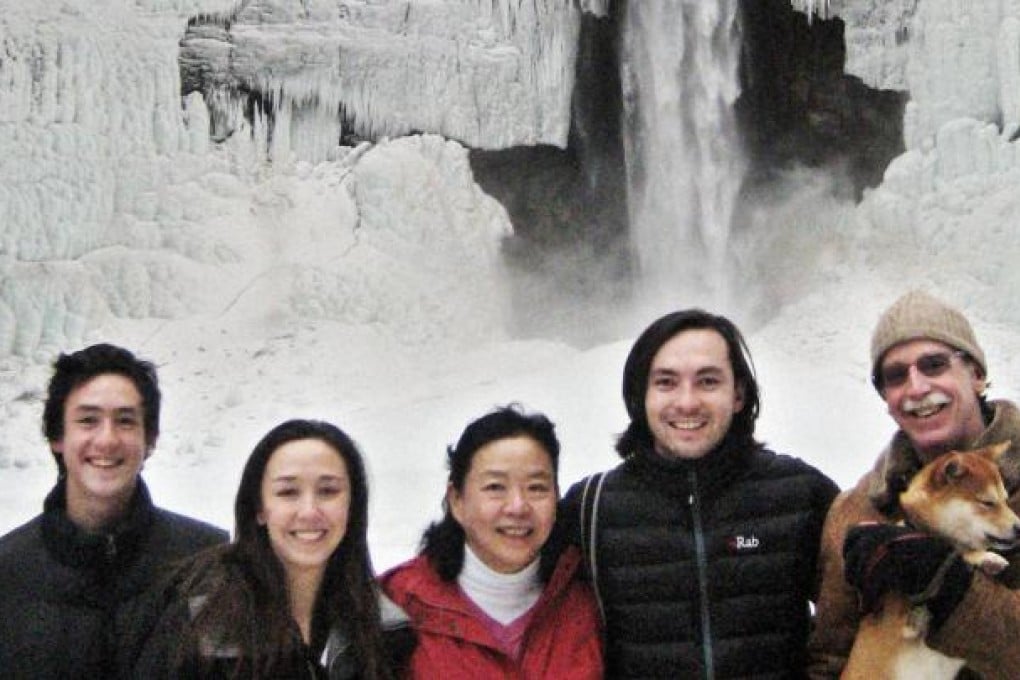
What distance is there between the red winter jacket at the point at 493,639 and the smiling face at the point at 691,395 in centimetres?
30

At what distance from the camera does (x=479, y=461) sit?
201 cm

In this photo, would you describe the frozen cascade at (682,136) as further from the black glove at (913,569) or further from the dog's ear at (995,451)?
the black glove at (913,569)

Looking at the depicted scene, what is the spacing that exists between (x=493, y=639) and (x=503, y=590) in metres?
0.11

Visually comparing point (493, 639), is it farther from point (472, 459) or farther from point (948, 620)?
point (948, 620)

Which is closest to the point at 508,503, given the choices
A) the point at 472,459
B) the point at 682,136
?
the point at 472,459

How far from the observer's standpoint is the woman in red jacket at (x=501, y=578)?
6.15 ft

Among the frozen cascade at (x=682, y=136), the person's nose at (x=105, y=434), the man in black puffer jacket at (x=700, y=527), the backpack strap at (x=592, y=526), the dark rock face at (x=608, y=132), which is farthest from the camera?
the frozen cascade at (x=682, y=136)

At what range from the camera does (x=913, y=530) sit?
Answer: 1.61m

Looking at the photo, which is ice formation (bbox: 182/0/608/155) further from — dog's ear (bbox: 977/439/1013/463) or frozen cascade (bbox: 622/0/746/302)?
dog's ear (bbox: 977/439/1013/463)

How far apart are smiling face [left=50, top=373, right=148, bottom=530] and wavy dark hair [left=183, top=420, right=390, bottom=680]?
0.33 metres

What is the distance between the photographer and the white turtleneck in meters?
1.94

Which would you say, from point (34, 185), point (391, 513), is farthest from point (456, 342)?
point (34, 185)

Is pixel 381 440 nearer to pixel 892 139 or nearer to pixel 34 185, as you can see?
pixel 34 185

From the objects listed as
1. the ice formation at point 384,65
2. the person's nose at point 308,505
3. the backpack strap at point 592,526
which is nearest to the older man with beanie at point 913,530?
the backpack strap at point 592,526
